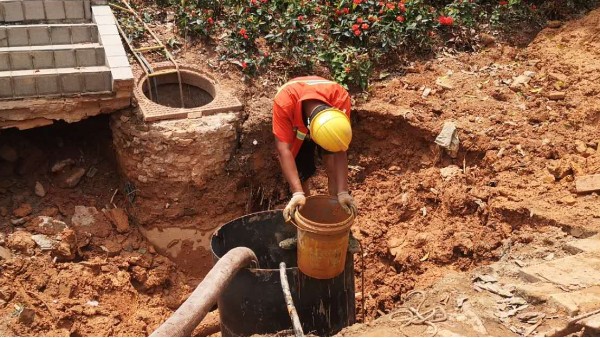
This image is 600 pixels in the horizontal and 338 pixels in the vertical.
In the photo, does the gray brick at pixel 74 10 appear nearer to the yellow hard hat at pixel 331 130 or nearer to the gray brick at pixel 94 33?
the gray brick at pixel 94 33

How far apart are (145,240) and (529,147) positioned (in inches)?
126

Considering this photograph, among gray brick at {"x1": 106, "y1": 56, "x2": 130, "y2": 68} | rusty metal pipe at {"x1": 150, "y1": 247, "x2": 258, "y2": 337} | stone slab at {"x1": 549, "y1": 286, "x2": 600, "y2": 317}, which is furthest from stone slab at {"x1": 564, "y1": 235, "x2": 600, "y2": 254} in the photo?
gray brick at {"x1": 106, "y1": 56, "x2": 130, "y2": 68}

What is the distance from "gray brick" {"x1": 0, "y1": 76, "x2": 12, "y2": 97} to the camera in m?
4.23

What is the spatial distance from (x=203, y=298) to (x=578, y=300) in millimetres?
1844

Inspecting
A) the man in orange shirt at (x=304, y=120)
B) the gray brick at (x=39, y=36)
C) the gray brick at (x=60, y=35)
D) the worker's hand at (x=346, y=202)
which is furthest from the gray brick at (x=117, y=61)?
the worker's hand at (x=346, y=202)

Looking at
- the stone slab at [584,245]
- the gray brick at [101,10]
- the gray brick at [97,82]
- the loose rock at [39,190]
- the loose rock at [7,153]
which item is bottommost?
the loose rock at [39,190]

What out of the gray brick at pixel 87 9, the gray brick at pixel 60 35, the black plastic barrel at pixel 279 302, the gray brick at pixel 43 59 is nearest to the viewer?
the black plastic barrel at pixel 279 302

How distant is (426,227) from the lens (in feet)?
14.8

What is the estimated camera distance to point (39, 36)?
480 centimetres

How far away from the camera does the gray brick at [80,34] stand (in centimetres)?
488

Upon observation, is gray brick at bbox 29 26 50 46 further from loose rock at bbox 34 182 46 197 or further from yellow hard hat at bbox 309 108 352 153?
yellow hard hat at bbox 309 108 352 153

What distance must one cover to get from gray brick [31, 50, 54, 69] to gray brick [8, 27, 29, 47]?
0.41m

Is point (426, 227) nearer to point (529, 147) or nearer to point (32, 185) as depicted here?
point (529, 147)

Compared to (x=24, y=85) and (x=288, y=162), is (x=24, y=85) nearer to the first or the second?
(x=24, y=85)
